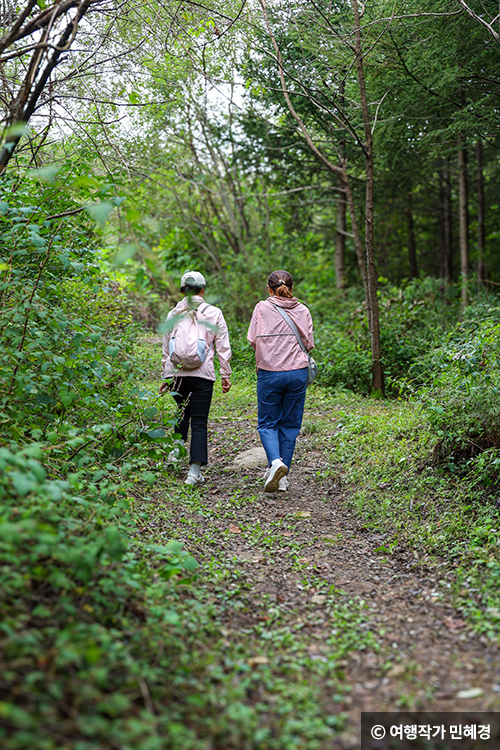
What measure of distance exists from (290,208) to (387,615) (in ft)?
40.3

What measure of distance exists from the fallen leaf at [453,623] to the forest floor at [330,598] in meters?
0.01

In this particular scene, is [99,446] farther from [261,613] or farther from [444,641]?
[444,641]

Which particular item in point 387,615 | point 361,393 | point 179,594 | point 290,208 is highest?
point 290,208

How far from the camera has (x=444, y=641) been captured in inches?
117

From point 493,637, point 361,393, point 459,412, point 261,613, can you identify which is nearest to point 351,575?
point 261,613

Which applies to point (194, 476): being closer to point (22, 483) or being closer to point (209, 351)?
point (209, 351)

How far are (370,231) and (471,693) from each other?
6.47 meters

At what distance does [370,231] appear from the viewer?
794 centimetres

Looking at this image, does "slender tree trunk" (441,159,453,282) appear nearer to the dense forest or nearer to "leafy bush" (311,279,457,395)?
the dense forest

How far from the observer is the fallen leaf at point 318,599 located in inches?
136

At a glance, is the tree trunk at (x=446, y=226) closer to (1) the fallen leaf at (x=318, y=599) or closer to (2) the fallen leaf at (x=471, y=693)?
(1) the fallen leaf at (x=318, y=599)

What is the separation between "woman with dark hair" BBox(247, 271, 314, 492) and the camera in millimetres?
5262

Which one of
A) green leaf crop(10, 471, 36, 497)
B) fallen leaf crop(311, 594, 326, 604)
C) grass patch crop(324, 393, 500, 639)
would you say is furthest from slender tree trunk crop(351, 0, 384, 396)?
green leaf crop(10, 471, 36, 497)
